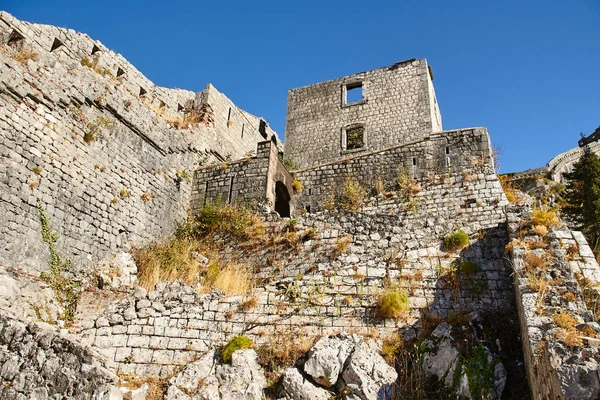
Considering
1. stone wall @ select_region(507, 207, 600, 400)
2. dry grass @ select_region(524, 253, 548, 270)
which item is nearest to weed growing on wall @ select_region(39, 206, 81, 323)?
stone wall @ select_region(507, 207, 600, 400)

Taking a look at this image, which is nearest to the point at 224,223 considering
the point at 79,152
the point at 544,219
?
the point at 79,152

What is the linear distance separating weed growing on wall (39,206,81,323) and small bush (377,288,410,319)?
5.39 metres

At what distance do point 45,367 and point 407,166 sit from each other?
1010 centimetres

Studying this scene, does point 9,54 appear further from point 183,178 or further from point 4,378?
point 4,378

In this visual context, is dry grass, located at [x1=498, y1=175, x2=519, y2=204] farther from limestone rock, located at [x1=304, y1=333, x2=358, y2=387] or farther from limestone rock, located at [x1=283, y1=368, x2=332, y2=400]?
limestone rock, located at [x1=283, y1=368, x2=332, y2=400]

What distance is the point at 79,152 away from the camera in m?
10.3

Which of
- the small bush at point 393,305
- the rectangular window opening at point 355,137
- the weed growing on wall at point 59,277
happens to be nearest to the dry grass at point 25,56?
the weed growing on wall at point 59,277

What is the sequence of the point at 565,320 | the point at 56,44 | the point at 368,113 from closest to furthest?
the point at 565,320
the point at 56,44
the point at 368,113

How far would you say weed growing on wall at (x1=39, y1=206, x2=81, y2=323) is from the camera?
329 inches

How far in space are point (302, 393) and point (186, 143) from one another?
9.59 m

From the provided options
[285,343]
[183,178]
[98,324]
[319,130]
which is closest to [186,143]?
[183,178]

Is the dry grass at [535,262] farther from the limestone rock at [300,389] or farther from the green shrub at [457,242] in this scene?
the limestone rock at [300,389]

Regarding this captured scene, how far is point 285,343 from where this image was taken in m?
7.45

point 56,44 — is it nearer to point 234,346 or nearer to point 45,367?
point 45,367
